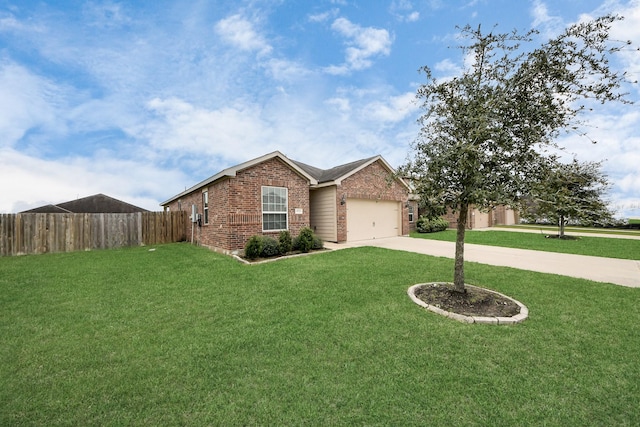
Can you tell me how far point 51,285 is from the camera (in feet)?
20.7

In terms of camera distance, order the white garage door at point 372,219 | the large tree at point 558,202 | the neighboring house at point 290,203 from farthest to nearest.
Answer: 1. the white garage door at point 372,219
2. the neighboring house at point 290,203
3. the large tree at point 558,202

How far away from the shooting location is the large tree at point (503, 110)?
404cm

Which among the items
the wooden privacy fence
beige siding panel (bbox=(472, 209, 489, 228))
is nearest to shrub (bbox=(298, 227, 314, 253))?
the wooden privacy fence

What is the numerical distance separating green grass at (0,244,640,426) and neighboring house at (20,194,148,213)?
26.4 metres

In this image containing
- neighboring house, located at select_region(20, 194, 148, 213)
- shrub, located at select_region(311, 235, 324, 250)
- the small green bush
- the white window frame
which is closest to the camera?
shrub, located at select_region(311, 235, 324, 250)

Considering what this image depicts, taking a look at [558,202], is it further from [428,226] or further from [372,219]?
[428,226]

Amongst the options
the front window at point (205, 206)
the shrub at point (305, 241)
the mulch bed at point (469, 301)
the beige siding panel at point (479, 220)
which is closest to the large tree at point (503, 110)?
the mulch bed at point (469, 301)

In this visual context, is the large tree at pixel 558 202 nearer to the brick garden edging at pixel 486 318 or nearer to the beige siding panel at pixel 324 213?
the brick garden edging at pixel 486 318

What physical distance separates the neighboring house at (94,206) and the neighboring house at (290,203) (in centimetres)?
1787

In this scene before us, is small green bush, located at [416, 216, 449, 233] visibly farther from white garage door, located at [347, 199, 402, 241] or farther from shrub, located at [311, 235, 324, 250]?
shrub, located at [311, 235, 324, 250]

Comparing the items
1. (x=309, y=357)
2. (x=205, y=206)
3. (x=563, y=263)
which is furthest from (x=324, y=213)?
(x=309, y=357)

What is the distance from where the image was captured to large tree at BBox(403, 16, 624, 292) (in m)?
4.04

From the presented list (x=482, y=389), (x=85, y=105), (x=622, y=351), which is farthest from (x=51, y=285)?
(x=622, y=351)

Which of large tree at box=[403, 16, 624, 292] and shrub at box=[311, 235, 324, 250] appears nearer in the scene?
large tree at box=[403, 16, 624, 292]
